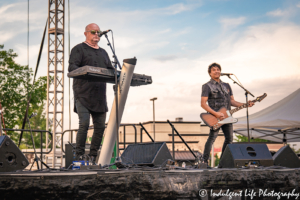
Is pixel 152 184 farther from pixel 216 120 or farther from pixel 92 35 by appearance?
pixel 216 120

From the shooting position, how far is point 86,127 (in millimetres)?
3533

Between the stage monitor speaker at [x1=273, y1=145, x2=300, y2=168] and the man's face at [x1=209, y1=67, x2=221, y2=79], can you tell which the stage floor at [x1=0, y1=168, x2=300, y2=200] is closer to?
the stage monitor speaker at [x1=273, y1=145, x2=300, y2=168]

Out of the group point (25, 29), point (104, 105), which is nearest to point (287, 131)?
point (104, 105)

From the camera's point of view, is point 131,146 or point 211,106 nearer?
point 131,146

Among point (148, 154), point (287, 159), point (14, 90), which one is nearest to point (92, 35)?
Result: point (148, 154)

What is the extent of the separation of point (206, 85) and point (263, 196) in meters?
2.17

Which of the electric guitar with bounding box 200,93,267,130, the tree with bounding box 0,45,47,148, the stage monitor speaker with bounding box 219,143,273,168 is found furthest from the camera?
the tree with bounding box 0,45,47,148

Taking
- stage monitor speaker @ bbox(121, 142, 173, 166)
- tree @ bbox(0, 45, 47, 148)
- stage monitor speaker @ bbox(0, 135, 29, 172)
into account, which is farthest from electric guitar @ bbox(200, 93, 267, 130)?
tree @ bbox(0, 45, 47, 148)

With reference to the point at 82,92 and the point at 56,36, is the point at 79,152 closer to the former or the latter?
the point at 82,92

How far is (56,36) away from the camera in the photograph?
13.8 m

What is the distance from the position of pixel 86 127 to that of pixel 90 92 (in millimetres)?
406

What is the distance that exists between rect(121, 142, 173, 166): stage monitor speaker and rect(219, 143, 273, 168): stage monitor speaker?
25.6 inches

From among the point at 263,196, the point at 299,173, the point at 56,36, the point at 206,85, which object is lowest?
the point at 263,196

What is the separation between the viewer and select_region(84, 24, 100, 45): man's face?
371 centimetres
